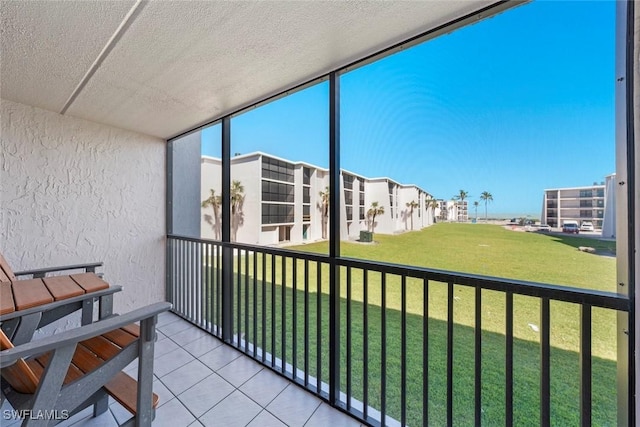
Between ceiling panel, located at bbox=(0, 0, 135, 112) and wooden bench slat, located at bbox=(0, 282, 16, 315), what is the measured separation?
1421 mm

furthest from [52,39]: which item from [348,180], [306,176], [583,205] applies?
[583,205]

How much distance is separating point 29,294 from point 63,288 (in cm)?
15

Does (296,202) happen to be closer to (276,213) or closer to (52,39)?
(276,213)

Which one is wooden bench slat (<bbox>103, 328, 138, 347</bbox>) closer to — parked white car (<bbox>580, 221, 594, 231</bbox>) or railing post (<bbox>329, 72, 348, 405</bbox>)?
railing post (<bbox>329, 72, 348, 405</bbox>)

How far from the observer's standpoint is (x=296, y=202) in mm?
3074

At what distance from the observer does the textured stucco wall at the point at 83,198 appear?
232cm

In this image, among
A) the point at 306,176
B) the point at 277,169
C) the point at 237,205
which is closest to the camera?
the point at 306,176

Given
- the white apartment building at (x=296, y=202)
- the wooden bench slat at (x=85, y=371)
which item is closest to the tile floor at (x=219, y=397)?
the wooden bench slat at (x=85, y=371)

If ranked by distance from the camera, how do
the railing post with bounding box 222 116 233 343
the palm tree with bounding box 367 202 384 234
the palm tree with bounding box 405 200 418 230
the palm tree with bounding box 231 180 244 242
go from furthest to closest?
the palm tree with bounding box 231 180 244 242 < the railing post with bounding box 222 116 233 343 < the palm tree with bounding box 367 202 384 234 < the palm tree with bounding box 405 200 418 230

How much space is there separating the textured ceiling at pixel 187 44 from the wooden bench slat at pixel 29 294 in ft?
4.74

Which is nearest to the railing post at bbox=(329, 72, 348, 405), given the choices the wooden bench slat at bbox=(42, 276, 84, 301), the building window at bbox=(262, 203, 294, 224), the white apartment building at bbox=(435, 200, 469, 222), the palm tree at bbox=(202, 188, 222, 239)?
the white apartment building at bbox=(435, 200, 469, 222)

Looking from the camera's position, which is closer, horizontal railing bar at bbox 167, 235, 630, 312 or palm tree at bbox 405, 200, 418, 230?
horizontal railing bar at bbox 167, 235, 630, 312

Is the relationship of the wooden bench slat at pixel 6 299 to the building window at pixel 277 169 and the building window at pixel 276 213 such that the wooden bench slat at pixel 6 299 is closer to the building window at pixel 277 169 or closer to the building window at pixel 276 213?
the building window at pixel 276 213

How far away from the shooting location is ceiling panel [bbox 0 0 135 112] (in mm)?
1228
